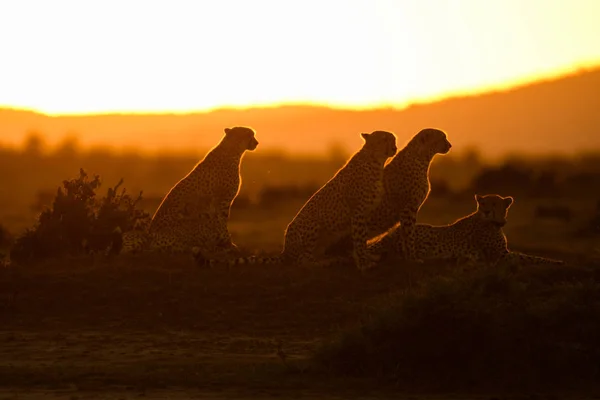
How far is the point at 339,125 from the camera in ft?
298

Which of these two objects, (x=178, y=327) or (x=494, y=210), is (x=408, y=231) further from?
(x=178, y=327)

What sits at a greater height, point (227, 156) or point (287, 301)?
point (227, 156)

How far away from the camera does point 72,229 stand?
1225cm

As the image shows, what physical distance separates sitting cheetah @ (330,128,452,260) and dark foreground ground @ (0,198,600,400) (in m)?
0.68

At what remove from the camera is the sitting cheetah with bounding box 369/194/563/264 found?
12.1 metres

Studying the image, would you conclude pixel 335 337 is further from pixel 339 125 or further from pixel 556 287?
pixel 339 125

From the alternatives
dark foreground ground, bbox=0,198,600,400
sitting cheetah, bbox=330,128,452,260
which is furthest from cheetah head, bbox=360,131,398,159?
dark foreground ground, bbox=0,198,600,400

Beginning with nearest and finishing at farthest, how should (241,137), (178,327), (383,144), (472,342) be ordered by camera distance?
(472,342), (178,327), (383,144), (241,137)

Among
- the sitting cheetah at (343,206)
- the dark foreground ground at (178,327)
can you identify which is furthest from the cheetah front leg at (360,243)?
the dark foreground ground at (178,327)

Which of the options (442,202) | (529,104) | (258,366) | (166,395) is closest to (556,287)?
(258,366)

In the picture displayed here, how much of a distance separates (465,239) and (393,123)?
245ft

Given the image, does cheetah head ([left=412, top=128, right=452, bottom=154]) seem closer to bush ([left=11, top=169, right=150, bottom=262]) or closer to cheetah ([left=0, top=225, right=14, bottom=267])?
bush ([left=11, top=169, right=150, bottom=262])

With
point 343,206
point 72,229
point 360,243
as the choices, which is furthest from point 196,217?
point 360,243

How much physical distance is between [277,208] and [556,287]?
1463 centimetres
